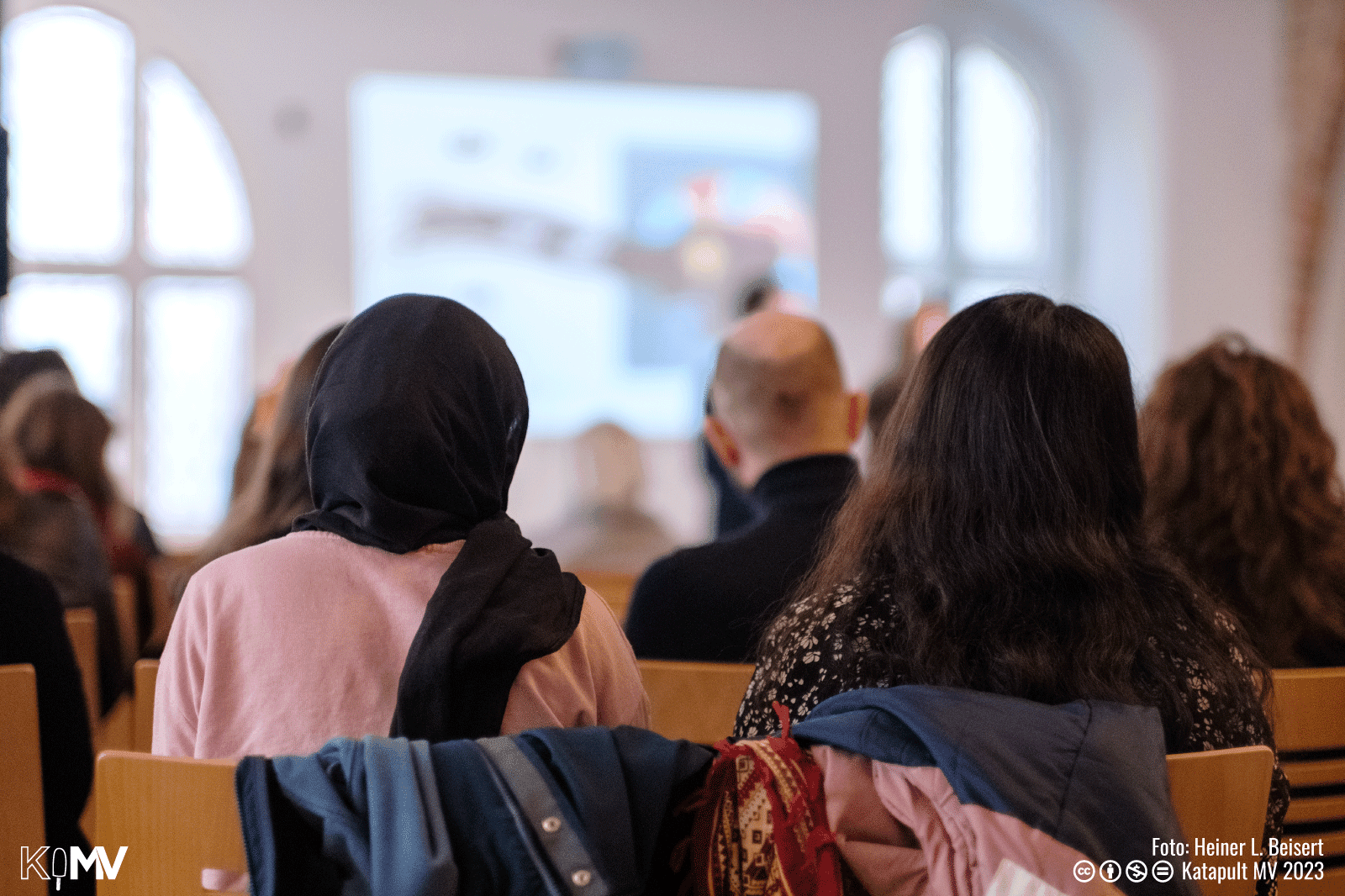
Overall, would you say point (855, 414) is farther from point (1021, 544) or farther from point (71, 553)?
point (71, 553)

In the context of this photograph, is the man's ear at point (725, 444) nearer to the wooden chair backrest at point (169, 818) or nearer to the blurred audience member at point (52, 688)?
the blurred audience member at point (52, 688)

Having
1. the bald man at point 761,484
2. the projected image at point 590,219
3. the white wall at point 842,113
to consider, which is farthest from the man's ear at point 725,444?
the white wall at point 842,113


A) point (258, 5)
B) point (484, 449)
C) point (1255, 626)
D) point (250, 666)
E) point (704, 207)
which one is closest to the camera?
point (250, 666)

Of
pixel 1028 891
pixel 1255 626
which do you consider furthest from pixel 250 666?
pixel 1255 626

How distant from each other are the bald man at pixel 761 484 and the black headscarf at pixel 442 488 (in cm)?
62

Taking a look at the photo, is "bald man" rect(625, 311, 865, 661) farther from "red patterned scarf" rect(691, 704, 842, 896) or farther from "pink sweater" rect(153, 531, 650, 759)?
"red patterned scarf" rect(691, 704, 842, 896)

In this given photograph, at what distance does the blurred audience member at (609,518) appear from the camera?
402 centimetres

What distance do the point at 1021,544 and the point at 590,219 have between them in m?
5.31

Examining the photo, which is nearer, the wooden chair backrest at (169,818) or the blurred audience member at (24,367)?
the wooden chair backrest at (169,818)

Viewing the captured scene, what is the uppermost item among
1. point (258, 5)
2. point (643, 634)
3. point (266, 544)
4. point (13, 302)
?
point (258, 5)

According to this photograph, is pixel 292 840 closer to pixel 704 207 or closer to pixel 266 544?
pixel 266 544

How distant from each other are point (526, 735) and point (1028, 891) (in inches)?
15.9

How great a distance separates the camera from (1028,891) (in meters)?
0.91

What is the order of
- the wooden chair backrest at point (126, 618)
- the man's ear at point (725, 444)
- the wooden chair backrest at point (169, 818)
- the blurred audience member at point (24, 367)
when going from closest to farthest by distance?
the wooden chair backrest at point (169, 818) < the man's ear at point (725, 444) < the wooden chair backrest at point (126, 618) < the blurred audience member at point (24, 367)
